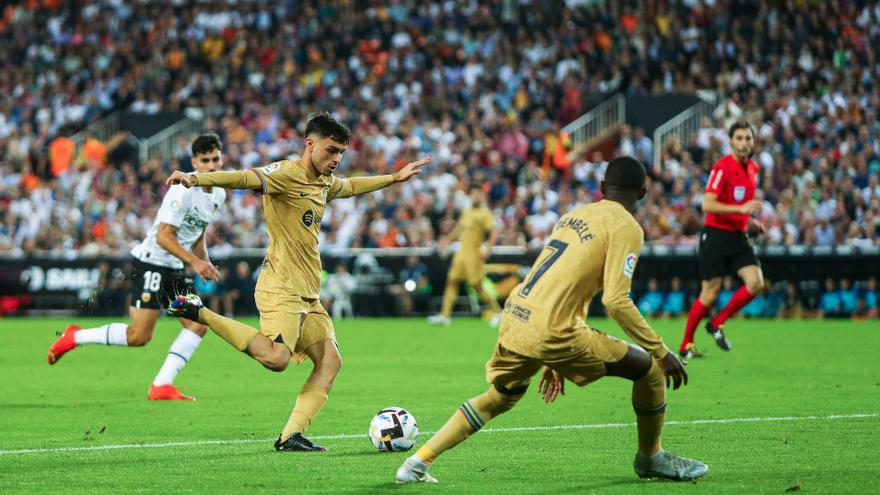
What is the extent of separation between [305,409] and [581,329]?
8.08 ft

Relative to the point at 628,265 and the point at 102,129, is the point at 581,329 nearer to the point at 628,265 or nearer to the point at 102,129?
→ the point at 628,265

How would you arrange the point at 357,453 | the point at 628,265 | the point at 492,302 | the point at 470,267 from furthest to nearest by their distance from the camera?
1. the point at 492,302
2. the point at 470,267
3. the point at 357,453
4. the point at 628,265

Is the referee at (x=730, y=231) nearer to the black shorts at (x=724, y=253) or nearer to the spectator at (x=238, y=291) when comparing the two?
the black shorts at (x=724, y=253)

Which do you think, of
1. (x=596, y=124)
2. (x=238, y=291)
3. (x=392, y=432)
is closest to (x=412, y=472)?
(x=392, y=432)

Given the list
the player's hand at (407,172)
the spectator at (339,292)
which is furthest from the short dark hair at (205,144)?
the spectator at (339,292)

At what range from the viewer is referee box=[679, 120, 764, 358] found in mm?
15375

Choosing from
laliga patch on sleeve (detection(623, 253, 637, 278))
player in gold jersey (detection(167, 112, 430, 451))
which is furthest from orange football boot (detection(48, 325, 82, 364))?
laliga patch on sleeve (detection(623, 253, 637, 278))

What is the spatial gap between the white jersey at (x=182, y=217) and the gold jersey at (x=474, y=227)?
12508 millimetres

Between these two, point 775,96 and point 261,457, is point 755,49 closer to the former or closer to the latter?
point 775,96

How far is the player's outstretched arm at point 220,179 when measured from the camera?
319 inches

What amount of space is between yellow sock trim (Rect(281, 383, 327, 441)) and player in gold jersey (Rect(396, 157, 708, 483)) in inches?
61.8

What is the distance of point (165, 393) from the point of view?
12211mm

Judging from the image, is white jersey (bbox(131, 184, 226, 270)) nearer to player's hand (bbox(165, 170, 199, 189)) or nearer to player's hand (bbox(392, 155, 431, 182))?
player's hand (bbox(392, 155, 431, 182))

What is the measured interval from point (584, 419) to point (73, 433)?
3.78 m
